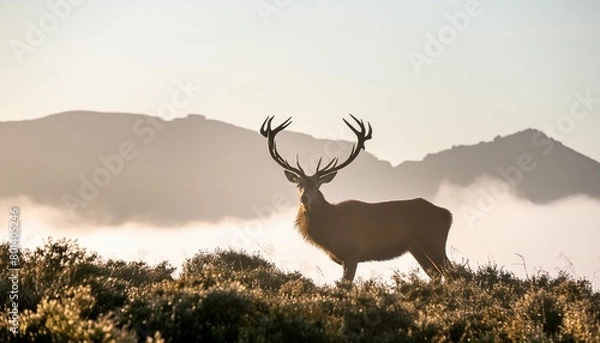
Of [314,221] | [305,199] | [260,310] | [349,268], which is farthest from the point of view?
[314,221]

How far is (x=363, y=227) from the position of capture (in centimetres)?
1897

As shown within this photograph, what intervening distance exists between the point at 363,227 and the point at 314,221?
3.45ft

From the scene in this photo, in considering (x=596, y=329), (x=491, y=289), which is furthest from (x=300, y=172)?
(x=596, y=329)

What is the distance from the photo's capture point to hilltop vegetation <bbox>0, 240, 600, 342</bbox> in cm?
842

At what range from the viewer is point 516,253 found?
13.8 m

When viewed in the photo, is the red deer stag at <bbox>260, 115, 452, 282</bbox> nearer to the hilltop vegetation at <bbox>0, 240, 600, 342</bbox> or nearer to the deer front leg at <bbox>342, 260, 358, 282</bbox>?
the deer front leg at <bbox>342, 260, 358, 282</bbox>

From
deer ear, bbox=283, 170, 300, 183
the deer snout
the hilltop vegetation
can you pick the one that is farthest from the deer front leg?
the hilltop vegetation

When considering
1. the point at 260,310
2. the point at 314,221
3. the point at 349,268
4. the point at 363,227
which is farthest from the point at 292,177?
the point at 260,310

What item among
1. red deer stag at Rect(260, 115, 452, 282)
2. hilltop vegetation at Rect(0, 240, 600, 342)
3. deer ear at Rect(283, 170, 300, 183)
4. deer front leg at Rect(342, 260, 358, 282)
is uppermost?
deer ear at Rect(283, 170, 300, 183)

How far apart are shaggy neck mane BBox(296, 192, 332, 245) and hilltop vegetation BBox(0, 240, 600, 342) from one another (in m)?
5.40

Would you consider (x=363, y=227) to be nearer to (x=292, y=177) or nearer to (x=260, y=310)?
(x=292, y=177)

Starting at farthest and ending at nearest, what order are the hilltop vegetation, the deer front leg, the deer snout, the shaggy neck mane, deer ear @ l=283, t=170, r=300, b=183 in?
deer ear @ l=283, t=170, r=300, b=183, the shaggy neck mane, the deer snout, the deer front leg, the hilltop vegetation

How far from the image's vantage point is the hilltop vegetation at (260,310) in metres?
8.42

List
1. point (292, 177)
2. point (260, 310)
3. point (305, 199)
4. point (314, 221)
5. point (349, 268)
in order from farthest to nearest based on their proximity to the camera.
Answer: point (292, 177) < point (314, 221) < point (305, 199) < point (349, 268) < point (260, 310)
